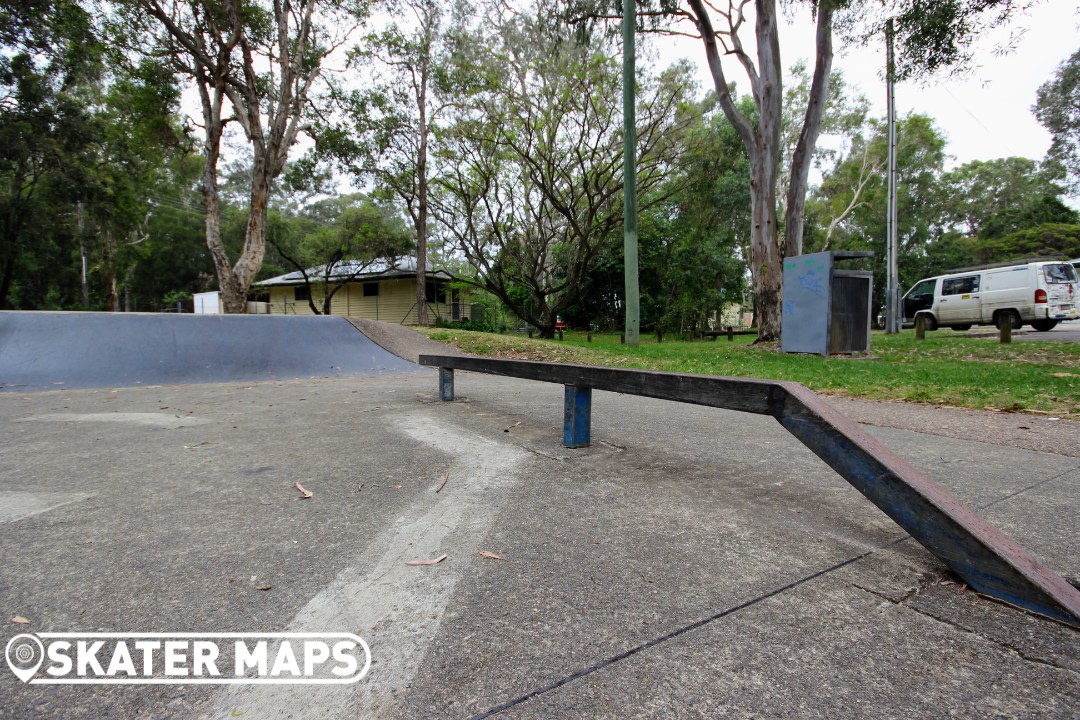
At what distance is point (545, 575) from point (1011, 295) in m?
18.0

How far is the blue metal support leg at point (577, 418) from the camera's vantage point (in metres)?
3.38

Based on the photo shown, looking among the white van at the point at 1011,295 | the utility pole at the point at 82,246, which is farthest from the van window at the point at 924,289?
the utility pole at the point at 82,246

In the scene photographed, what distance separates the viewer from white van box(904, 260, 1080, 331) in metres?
13.8

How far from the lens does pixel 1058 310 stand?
14023 millimetres

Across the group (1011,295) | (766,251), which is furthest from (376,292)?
(1011,295)

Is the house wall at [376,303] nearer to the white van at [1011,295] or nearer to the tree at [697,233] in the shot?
the tree at [697,233]

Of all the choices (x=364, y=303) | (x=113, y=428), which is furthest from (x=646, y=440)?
(x=364, y=303)

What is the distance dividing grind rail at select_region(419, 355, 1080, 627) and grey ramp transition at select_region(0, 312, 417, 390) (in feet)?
24.3

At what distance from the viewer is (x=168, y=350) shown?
8133mm

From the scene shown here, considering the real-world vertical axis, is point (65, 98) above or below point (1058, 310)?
above

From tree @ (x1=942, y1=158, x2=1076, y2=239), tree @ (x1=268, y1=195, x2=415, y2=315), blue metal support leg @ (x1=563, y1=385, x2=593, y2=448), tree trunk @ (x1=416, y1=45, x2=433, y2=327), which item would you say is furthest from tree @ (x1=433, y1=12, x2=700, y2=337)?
tree @ (x1=942, y1=158, x2=1076, y2=239)

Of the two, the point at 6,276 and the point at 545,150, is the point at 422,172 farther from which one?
the point at 6,276

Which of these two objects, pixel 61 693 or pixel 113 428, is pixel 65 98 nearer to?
pixel 113 428

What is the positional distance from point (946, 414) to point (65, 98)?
25040 mm
